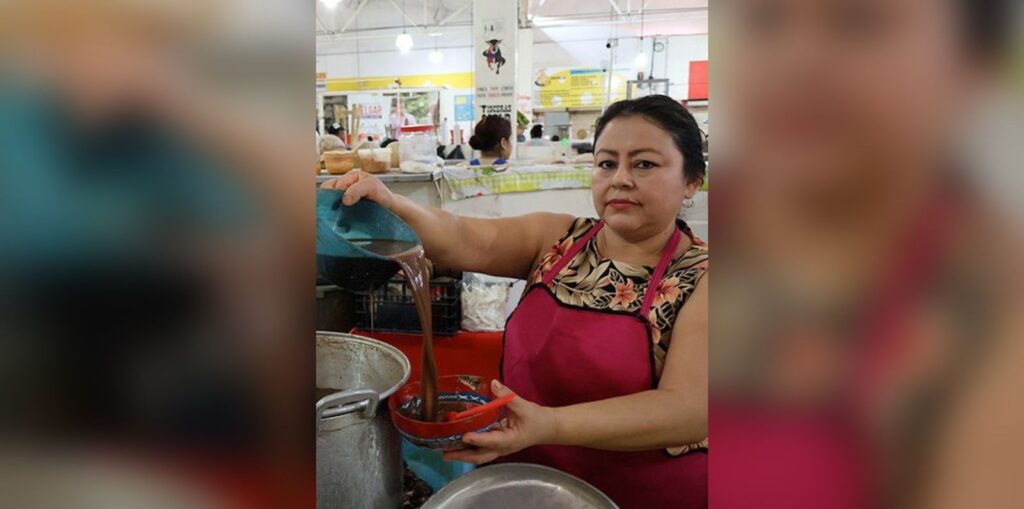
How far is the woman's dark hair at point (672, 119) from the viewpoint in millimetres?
1627

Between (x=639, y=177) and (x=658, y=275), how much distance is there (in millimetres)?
274

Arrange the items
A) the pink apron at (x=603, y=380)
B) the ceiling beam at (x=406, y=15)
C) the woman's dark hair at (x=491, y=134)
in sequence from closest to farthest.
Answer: the pink apron at (x=603, y=380)
the woman's dark hair at (x=491, y=134)
the ceiling beam at (x=406, y=15)

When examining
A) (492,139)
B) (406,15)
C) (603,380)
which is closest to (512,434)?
(603,380)

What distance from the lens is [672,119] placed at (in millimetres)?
1630

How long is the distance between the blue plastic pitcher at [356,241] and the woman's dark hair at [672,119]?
2.29 feet

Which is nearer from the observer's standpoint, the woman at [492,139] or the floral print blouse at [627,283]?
the floral print blouse at [627,283]

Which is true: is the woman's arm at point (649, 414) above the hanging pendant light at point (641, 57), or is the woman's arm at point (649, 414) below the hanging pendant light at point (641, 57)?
below

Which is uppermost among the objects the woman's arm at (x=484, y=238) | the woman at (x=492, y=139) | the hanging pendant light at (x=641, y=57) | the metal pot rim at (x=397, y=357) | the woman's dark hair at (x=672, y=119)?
the hanging pendant light at (x=641, y=57)
